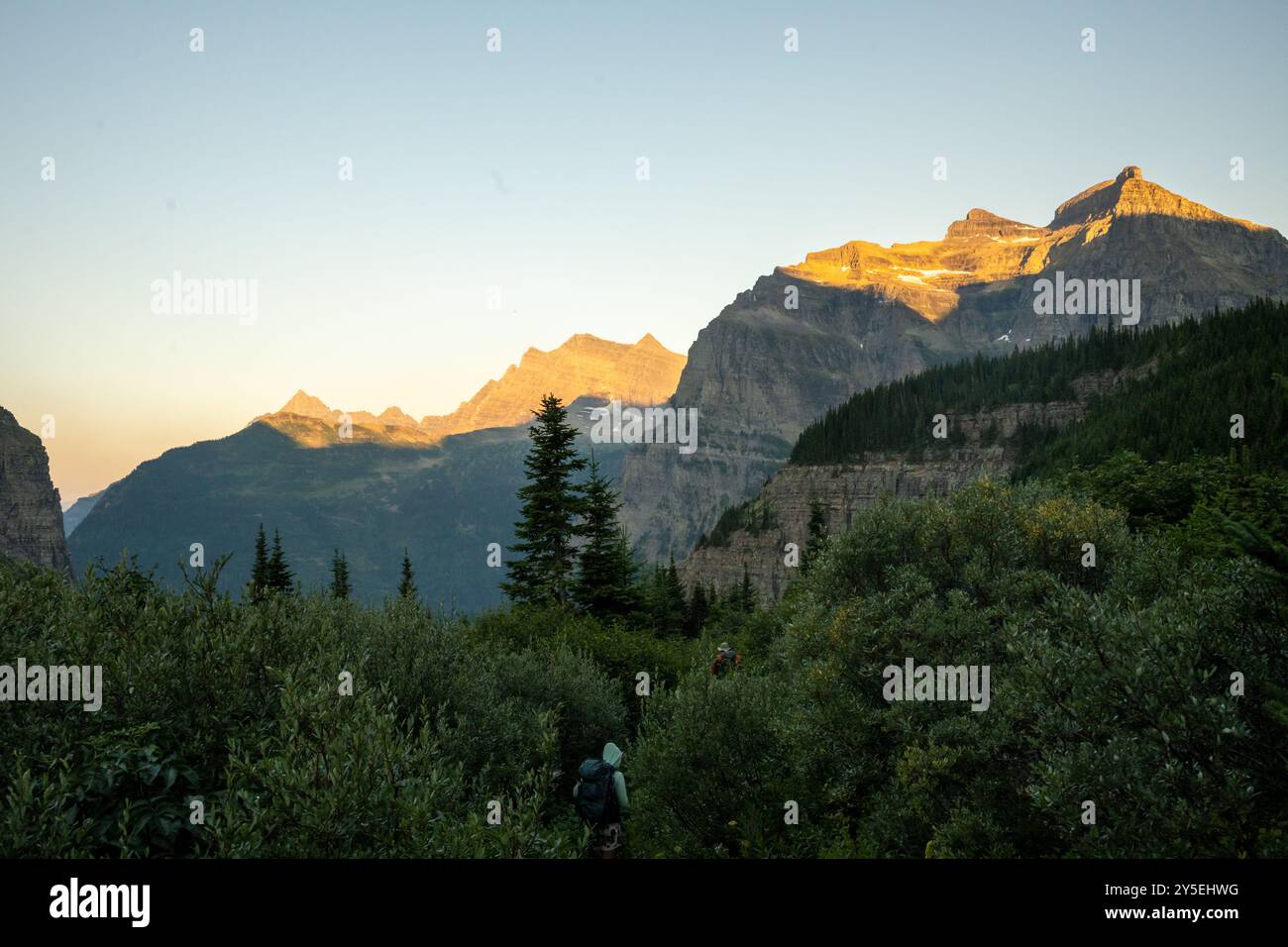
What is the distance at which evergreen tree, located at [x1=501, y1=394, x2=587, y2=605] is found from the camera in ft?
159

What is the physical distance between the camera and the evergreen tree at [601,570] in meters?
49.1

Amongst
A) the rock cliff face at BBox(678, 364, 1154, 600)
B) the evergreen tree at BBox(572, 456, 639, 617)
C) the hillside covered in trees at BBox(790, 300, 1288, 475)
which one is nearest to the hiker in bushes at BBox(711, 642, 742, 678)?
the evergreen tree at BBox(572, 456, 639, 617)

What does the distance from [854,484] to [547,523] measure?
14487cm

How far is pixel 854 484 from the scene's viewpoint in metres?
184

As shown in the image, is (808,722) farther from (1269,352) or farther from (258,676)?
(1269,352)

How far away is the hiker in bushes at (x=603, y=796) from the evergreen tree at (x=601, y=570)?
3236 cm

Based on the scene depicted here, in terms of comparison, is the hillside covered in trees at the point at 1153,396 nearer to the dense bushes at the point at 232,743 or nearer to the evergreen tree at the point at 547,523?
the evergreen tree at the point at 547,523

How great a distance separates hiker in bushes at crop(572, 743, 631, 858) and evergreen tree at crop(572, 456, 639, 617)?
3236cm

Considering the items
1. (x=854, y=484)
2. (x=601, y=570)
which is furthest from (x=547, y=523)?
(x=854, y=484)

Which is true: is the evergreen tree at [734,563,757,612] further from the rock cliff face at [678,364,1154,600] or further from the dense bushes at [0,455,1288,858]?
the rock cliff face at [678,364,1154,600]

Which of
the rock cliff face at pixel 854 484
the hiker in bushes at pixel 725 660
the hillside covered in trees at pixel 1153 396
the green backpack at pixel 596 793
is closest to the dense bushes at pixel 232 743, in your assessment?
the green backpack at pixel 596 793

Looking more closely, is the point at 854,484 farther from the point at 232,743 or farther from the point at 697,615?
the point at 232,743

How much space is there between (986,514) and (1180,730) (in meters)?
14.3
